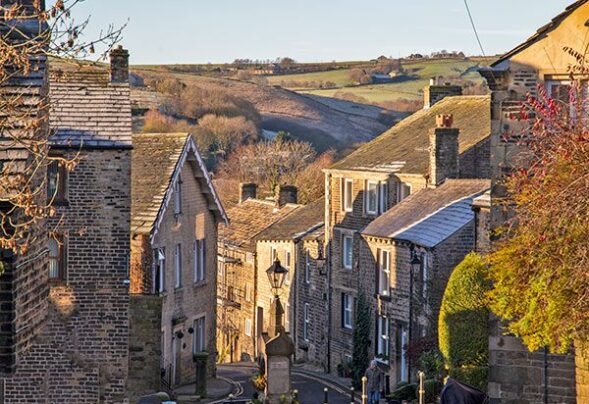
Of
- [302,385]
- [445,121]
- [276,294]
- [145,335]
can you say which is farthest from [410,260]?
[276,294]

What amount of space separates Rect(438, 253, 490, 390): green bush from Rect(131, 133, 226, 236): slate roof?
10.1 metres

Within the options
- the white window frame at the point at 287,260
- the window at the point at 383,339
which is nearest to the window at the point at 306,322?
the white window frame at the point at 287,260

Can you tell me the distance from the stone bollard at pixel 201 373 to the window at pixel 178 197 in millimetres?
4007

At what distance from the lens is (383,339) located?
1844 inches

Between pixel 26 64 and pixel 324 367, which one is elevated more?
pixel 26 64

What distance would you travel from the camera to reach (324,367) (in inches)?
2121

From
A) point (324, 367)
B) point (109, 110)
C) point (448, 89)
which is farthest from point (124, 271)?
point (448, 89)

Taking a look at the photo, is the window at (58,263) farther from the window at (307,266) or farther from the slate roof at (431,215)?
the window at (307,266)

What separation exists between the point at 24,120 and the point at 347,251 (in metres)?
36.6

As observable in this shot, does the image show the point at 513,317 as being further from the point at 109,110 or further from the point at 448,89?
the point at 448,89

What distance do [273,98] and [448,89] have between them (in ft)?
391

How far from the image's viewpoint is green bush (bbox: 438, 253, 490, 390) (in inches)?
1294

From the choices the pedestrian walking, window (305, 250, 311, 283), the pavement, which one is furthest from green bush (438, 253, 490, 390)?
window (305, 250, 311, 283)

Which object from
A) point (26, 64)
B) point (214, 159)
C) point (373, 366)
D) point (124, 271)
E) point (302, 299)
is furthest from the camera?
point (214, 159)
